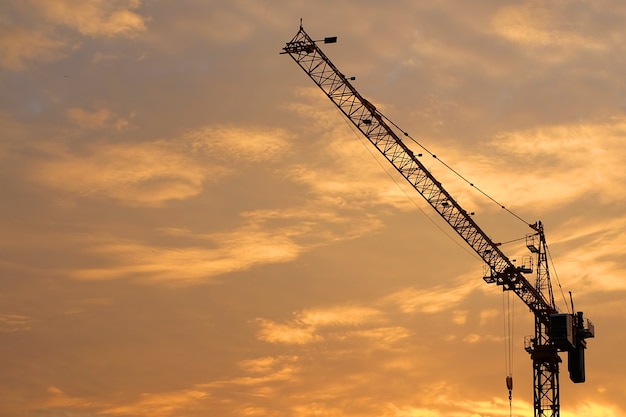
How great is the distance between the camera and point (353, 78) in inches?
7790

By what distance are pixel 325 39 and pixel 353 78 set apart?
34.3 feet

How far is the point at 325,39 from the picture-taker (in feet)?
626
